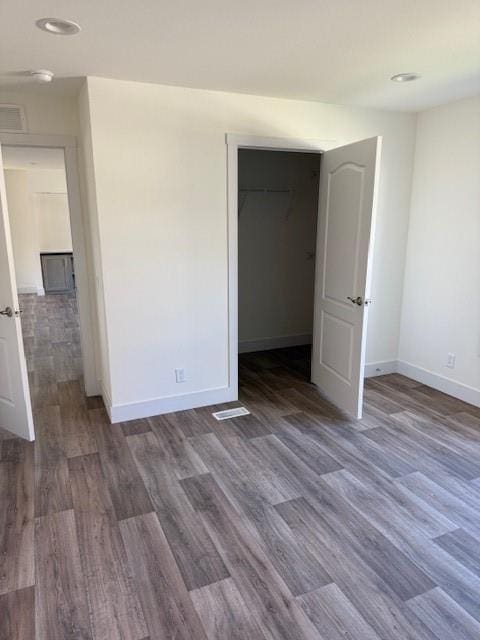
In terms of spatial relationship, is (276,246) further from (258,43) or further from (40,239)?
(40,239)

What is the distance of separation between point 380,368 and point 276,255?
5.88 feet

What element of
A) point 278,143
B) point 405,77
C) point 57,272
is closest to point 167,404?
point 278,143

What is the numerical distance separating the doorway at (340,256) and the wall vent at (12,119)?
1.53m

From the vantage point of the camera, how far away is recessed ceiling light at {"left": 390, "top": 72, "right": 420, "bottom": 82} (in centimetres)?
275

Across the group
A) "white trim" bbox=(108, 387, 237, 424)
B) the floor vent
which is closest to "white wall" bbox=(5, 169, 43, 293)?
"white trim" bbox=(108, 387, 237, 424)

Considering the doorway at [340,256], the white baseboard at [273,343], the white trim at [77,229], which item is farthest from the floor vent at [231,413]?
the white baseboard at [273,343]

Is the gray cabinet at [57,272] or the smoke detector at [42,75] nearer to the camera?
the smoke detector at [42,75]

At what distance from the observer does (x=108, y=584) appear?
72.2 inches

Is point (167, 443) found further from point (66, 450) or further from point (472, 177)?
point (472, 177)

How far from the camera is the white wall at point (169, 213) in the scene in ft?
9.59

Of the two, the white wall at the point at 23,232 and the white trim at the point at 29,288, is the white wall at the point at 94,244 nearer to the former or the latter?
the white wall at the point at 23,232

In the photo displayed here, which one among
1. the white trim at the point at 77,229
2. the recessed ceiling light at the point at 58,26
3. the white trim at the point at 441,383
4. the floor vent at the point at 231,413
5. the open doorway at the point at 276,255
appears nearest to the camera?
the recessed ceiling light at the point at 58,26

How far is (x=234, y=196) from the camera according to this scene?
3.32 meters

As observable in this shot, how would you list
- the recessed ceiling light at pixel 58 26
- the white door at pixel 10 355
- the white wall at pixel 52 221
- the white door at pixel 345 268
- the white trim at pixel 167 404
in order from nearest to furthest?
1. the recessed ceiling light at pixel 58 26
2. the white door at pixel 10 355
3. the white door at pixel 345 268
4. the white trim at pixel 167 404
5. the white wall at pixel 52 221
